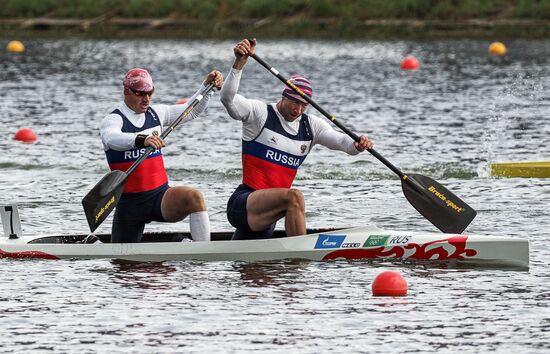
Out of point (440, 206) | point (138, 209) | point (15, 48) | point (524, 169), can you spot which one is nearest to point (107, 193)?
point (138, 209)

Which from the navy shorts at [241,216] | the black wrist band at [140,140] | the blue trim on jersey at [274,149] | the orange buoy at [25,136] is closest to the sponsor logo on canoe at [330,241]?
the navy shorts at [241,216]

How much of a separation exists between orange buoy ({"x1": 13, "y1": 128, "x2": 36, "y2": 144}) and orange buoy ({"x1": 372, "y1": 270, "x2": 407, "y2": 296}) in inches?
529

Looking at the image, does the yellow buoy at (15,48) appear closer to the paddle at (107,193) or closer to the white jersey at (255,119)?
the paddle at (107,193)

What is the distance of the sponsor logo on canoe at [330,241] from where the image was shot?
13625 mm

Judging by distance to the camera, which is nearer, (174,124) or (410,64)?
(174,124)

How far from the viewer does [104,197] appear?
13.4 meters

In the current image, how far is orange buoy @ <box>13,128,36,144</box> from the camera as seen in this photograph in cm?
2469

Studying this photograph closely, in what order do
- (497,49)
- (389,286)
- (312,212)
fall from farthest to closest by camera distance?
1. (497,49)
2. (312,212)
3. (389,286)

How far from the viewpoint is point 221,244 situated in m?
13.7

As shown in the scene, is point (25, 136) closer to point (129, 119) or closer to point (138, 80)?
point (129, 119)

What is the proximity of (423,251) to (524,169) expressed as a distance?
22.0ft

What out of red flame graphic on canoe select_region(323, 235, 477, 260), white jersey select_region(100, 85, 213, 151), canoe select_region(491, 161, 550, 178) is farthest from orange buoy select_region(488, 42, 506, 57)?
red flame graphic on canoe select_region(323, 235, 477, 260)

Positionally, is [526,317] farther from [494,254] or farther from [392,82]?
[392,82]

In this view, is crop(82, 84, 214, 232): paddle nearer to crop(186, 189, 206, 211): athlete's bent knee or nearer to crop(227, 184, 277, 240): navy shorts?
crop(186, 189, 206, 211): athlete's bent knee
